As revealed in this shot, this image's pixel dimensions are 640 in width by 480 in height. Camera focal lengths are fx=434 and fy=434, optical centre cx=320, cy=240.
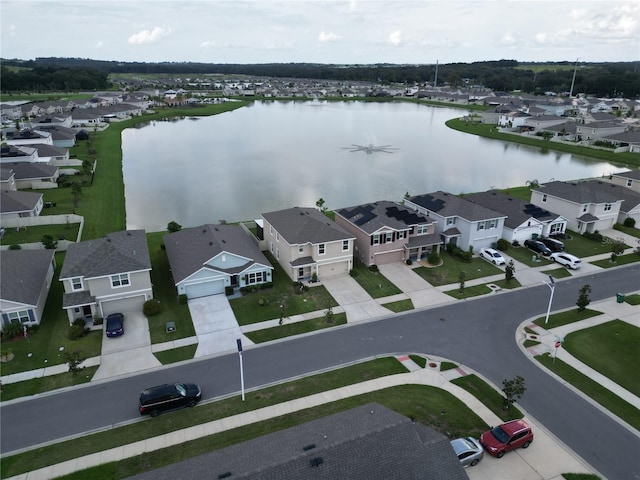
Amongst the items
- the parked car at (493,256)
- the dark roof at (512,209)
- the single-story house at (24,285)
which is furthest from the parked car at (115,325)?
the dark roof at (512,209)

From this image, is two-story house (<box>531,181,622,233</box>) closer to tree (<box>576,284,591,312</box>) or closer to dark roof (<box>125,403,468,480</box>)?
tree (<box>576,284,591,312</box>)

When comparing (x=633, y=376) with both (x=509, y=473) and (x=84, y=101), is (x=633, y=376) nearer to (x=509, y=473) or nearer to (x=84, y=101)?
(x=509, y=473)

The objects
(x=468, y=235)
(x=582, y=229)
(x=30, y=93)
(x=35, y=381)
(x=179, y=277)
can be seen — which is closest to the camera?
(x=35, y=381)

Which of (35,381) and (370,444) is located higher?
(370,444)

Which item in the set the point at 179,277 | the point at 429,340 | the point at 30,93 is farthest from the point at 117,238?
the point at 30,93

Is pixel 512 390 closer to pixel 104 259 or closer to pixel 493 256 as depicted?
pixel 493 256

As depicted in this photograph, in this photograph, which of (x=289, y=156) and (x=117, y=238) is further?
(x=289, y=156)

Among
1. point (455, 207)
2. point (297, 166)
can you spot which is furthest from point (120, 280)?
point (297, 166)
